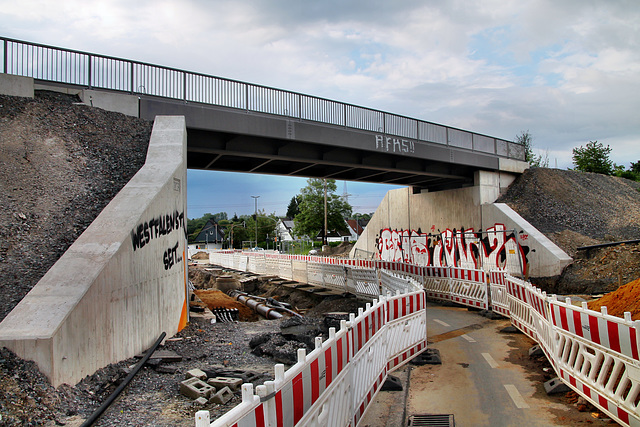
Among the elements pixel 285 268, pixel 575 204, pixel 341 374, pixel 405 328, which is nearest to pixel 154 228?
pixel 405 328

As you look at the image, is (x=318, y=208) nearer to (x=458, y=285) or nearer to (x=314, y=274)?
(x=314, y=274)

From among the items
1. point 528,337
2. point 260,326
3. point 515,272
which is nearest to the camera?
point 528,337

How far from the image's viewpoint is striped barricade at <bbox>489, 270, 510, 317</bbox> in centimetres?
1365

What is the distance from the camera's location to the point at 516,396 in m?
6.74

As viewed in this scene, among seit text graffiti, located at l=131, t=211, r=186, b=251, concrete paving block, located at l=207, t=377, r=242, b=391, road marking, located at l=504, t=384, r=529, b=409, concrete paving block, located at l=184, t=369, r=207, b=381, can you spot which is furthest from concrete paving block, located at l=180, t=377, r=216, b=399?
road marking, located at l=504, t=384, r=529, b=409

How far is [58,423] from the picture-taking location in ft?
16.4

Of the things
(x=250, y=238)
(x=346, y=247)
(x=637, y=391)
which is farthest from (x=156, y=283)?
(x=250, y=238)

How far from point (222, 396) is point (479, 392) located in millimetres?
3818

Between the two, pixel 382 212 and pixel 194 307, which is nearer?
pixel 194 307

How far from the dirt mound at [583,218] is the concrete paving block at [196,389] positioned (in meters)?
17.4

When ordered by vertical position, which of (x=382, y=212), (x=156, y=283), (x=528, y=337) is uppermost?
(x=382, y=212)

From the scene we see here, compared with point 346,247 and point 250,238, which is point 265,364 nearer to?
point 346,247

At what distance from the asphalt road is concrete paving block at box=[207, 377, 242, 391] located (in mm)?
1797

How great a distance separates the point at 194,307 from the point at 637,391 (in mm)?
10979
